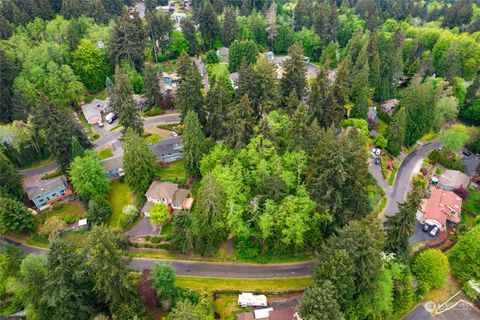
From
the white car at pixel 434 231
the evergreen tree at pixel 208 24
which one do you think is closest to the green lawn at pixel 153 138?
the evergreen tree at pixel 208 24

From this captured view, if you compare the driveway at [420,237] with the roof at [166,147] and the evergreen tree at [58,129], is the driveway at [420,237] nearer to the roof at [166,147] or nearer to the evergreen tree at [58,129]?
the roof at [166,147]

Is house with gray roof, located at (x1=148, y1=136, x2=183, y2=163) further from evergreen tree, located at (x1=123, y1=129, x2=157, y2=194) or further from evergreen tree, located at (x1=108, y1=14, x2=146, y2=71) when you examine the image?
evergreen tree, located at (x1=108, y1=14, x2=146, y2=71)

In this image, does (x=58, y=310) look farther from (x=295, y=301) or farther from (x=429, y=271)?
(x=429, y=271)

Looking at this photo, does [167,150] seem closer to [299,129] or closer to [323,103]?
[299,129]

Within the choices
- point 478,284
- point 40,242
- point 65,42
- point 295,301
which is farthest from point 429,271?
point 65,42

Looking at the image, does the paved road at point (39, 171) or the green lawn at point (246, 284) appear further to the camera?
the paved road at point (39, 171)

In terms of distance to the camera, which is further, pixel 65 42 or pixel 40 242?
pixel 65 42
